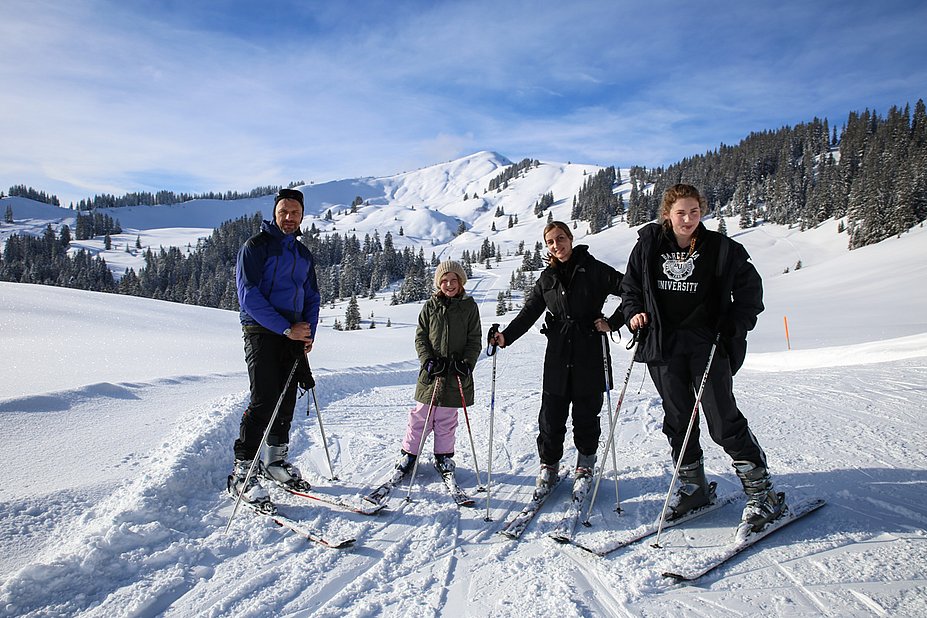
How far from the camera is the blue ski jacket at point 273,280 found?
3.81 m

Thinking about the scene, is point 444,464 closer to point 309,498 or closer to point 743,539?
point 309,498

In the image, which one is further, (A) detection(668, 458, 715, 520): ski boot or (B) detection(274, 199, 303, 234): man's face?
(B) detection(274, 199, 303, 234): man's face

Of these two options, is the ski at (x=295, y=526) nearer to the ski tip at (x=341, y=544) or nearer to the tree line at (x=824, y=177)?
the ski tip at (x=341, y=544)

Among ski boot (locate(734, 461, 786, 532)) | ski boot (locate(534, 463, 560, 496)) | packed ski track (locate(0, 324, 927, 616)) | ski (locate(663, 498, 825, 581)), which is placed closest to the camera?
packed ski track (locate(0, 324, 927, 616))

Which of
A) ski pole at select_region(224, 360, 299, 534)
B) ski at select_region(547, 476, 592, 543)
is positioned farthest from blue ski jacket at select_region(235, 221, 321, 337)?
ski at select_region(547, 476, 592, 543)

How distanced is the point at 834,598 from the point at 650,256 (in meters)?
2.31

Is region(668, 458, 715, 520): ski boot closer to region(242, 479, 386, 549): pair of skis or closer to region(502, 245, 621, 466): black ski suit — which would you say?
region(502, 245, 621, 466): black ski suit

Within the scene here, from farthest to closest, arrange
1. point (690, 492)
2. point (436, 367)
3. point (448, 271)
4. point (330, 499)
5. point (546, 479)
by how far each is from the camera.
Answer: point (448, 271)
point (436, 367)
point (546, 479)
point (330, 499)
point (690, 492)

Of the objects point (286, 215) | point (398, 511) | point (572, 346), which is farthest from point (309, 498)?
point (572, 346)

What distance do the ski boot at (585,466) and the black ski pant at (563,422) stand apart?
0.15 feet

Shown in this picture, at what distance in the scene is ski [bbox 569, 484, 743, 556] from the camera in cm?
317

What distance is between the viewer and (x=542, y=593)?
9.07 feet

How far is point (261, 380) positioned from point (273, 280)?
0.85 metres

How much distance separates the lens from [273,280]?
396cm
